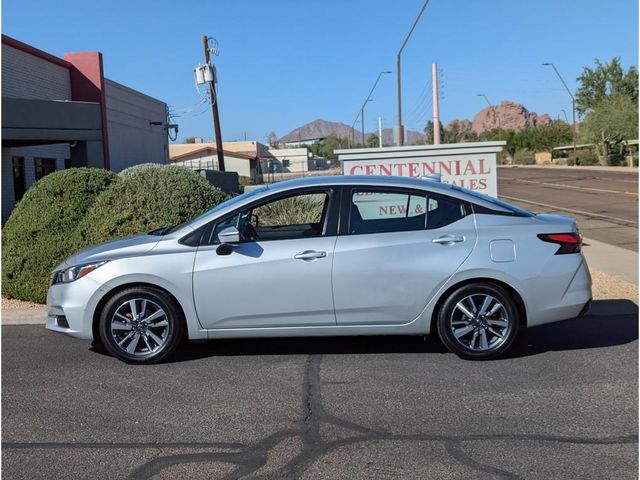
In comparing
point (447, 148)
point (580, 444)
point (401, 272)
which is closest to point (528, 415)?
point (580, 444)

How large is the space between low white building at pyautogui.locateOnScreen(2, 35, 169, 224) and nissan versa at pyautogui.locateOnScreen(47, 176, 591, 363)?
41.8 feet

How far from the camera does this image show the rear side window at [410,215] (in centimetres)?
617

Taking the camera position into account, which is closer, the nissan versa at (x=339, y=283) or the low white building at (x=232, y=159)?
the nissan versa at (x=339, y=283)

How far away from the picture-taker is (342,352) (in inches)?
257

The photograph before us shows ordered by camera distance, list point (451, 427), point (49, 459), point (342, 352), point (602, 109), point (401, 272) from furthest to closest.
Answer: point (602, 109) < point (342, 352) < point (401, 272) < point (451, 427) < point (49, 459)

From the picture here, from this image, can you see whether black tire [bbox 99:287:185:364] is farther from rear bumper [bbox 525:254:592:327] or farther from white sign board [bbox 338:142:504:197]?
white sign board [bbox 338:142:504:197]

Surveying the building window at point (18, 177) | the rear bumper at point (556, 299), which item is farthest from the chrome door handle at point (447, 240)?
the building window at point (18, 177)

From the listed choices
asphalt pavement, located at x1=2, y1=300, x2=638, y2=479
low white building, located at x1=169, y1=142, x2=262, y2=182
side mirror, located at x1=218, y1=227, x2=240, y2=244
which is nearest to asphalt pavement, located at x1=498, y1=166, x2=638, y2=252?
asphalt pavement, located at x1=2, y1=300, x2=638, y2=479

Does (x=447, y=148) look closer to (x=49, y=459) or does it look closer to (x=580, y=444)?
(x=580, y=444)

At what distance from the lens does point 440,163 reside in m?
11.7

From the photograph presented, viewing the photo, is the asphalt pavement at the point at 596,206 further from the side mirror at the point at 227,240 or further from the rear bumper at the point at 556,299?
the side mirror at the point at 227,240

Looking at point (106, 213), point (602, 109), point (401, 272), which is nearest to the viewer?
point (401, 272)

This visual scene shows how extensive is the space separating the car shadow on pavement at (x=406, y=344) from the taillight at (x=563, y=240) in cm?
102

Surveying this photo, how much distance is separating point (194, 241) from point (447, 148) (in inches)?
260
